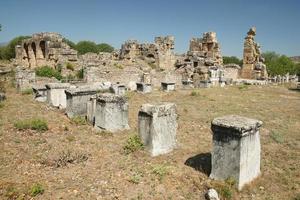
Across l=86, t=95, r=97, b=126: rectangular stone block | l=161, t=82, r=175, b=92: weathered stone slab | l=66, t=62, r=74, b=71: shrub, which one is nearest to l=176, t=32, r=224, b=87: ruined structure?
l=161, t=82, r=175, b=92: weathered stone slab

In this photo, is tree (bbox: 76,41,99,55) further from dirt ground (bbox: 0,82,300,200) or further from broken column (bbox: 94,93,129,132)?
broken column (bbox: 94,93,129,132)

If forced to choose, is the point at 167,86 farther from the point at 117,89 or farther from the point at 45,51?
the point at 45,51

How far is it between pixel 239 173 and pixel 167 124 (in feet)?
7.13

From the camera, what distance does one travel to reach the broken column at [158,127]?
259 inches

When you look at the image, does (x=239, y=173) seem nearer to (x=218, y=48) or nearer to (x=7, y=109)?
(x=7, y=109)

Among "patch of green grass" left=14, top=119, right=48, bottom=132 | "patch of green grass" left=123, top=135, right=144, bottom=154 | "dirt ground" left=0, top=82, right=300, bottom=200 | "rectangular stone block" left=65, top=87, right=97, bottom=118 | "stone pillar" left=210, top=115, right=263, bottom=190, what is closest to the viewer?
"dirt ground" left=0, top=82, right=300, bottom=200

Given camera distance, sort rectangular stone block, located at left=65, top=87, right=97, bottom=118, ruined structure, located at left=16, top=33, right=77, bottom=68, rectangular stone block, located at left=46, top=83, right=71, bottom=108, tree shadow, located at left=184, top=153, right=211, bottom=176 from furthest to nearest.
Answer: ruined structure, located at left=16, top=33, right=77, bottom=68, rectangular stone block, located at left=46, top=83, right=71, bottom=108, rectangular stone block, located at left=65, top=87, right=97, bottom=118, tree shadow, located at left=184, top=153, right=211, bottom=176

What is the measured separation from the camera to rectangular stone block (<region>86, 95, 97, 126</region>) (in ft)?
30.1

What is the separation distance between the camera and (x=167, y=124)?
6.76 metres

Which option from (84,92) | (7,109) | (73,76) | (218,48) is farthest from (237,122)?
(218,48)

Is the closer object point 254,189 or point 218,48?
point 254,189

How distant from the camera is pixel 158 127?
6625 mm

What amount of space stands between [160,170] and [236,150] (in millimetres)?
1511

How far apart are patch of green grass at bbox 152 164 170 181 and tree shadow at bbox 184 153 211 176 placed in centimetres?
56
